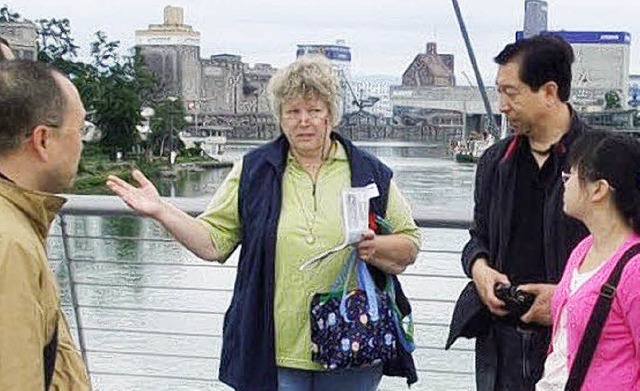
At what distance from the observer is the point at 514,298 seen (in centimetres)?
265

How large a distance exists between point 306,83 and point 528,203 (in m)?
0.61

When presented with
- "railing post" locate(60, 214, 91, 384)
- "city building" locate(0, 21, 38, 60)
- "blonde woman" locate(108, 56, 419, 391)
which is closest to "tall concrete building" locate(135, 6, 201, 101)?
"city building" locate(0, 21, 38, 60)

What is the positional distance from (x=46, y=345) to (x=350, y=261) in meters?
1.14

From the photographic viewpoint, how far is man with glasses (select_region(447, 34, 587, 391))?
104 inches

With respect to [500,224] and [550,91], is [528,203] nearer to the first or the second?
[500,224]

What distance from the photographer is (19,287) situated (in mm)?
1562

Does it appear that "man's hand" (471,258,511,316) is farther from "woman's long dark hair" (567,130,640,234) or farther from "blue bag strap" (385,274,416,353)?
"woman's long dark hair" (567,130,640,234)

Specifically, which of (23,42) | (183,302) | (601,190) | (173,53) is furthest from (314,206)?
(173,53)

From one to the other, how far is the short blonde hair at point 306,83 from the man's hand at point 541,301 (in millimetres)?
631

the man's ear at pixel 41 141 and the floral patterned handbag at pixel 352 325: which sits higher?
the man's ear at pixel 41 141

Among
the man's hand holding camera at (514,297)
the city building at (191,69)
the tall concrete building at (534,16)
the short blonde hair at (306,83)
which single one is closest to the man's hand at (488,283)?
the man's hand holding camera at (514,297)

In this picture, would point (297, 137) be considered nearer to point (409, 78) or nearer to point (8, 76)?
point (8, 76)

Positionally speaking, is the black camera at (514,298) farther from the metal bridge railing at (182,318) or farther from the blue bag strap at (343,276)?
the metal bridge railing at (182,318)

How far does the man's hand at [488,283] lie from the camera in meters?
2.68
